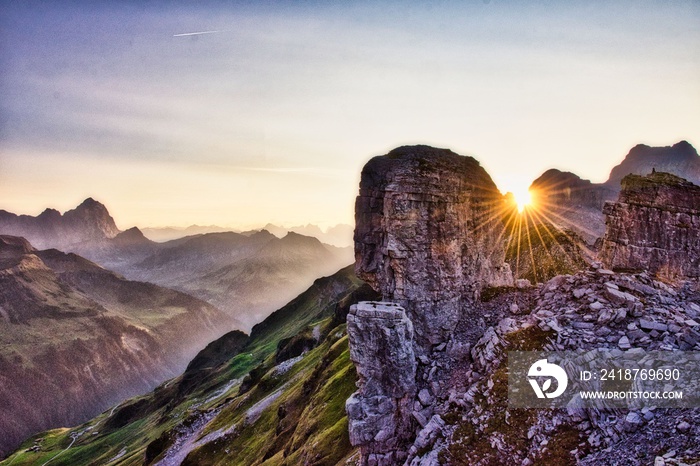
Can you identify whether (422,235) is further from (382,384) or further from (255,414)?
(255,414)

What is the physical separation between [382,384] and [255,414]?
6423 centimetres

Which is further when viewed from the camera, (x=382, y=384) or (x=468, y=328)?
(x=468, y=328)

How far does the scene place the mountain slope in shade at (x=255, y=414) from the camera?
212 ft

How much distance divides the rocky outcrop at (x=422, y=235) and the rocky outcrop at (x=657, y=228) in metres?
24.5

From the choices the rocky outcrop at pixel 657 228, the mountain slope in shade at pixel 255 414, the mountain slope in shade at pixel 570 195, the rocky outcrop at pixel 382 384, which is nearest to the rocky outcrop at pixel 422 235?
the rocky outcrop at pixel 382 384

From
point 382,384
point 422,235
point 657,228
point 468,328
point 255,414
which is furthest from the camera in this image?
point 255,414

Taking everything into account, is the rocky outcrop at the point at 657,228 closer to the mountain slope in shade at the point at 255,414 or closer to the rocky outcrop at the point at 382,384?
the rocky outcrop at the point at 382,384

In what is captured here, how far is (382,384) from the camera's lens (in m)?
37.6

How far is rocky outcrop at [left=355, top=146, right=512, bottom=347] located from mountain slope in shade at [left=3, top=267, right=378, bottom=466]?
69.6 ft

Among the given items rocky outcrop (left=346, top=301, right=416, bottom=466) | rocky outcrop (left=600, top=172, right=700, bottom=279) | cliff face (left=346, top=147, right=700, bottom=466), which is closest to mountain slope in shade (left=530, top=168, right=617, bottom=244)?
rocky outcrop (left=600, top=172, right=700, bottom=279)

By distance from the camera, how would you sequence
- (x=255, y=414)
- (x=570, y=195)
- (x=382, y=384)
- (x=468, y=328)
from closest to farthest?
(x=382, y=384) < (x=468, y=328) < (x=255, y=414) < (x=570, y=195)

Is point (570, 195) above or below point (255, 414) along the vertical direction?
above

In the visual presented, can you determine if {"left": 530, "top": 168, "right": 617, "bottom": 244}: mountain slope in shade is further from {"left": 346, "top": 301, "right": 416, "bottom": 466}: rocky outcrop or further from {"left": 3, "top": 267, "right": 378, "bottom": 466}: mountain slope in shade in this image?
{"left": 346, "top": 301, "right": 416, "bottom": 466}: rocky outcrop

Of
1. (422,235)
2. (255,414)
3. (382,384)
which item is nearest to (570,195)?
(255,414)
